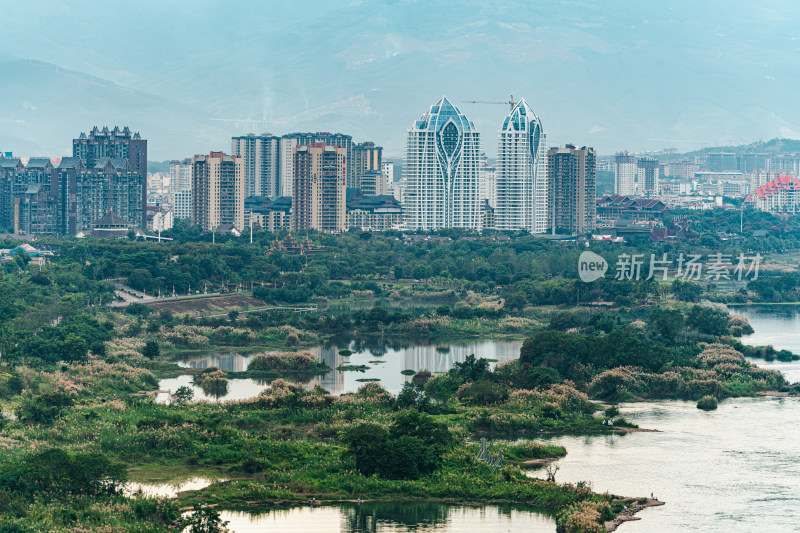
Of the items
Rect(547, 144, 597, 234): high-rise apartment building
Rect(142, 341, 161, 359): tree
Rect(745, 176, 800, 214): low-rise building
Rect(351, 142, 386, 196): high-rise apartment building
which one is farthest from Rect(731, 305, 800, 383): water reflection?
Rect(745, 176, 800, 214): low-rise building

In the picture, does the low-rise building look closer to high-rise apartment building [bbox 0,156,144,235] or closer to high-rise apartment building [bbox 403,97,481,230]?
high-rise apartment building [bbox 403,97,481,230]

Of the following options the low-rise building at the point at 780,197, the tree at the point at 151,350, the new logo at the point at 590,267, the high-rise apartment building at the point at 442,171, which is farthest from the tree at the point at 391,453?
the low-rise building at the point at 780,197

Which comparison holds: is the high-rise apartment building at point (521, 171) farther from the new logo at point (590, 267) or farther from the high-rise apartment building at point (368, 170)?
the new logo at point (590, 267)

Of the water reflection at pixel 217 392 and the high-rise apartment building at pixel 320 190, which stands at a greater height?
the high-rise apartment building at pixel 320 190

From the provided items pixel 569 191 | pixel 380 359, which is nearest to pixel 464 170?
pixel 569 191

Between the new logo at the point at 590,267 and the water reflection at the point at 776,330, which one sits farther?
the new logo at the point at 590,267

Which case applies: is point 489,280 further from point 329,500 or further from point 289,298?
point 329,500

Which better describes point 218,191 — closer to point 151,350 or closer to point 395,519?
point 151,350
